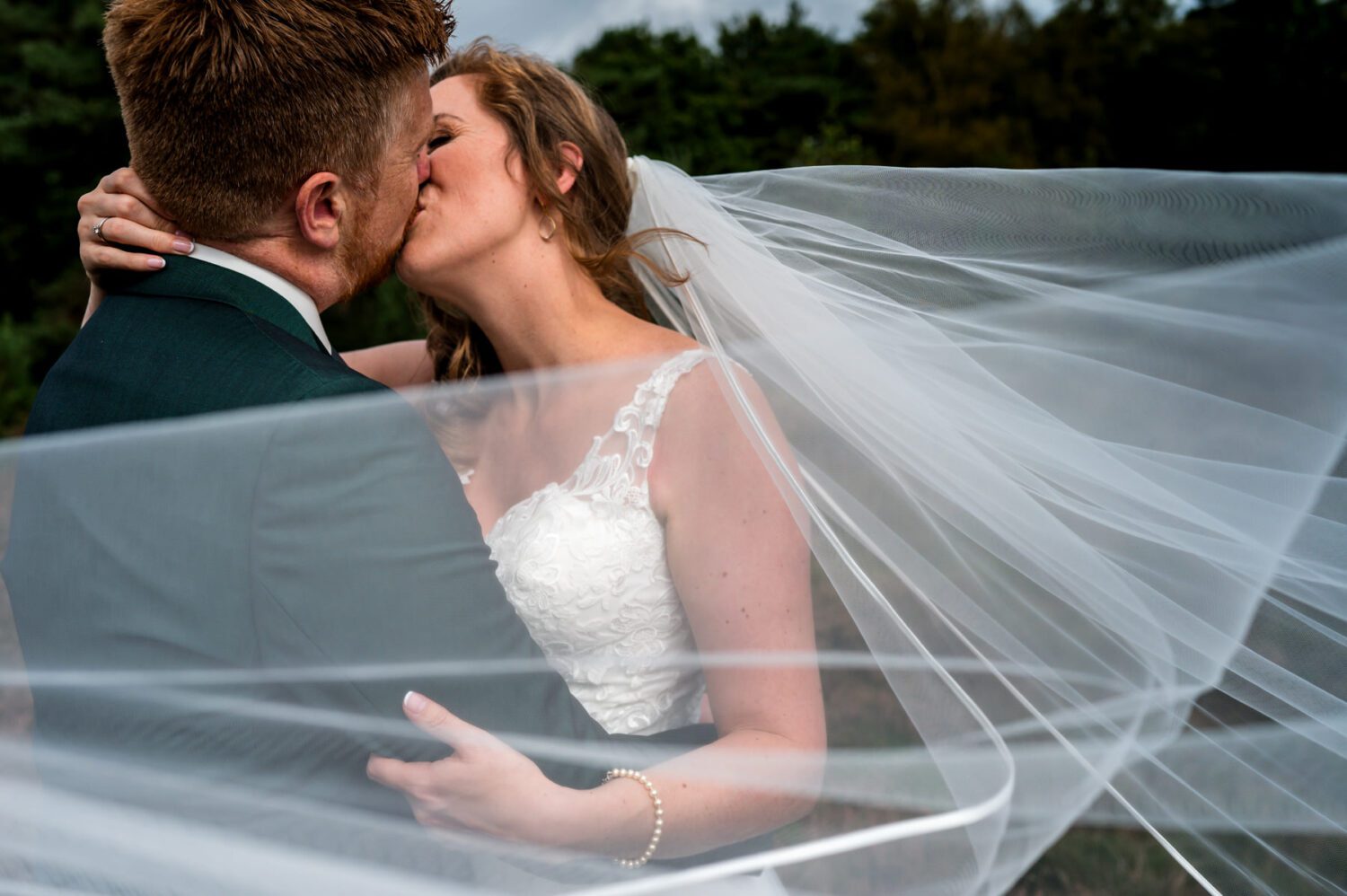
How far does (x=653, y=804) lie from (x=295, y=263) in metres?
1.05

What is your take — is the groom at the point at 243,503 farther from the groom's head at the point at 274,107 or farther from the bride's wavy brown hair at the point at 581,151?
the bride's wavy brown hair at the point at 581,151

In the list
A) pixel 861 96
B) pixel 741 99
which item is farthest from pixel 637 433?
pixel 861 96

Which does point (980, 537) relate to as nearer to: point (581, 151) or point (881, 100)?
point (581, 151)

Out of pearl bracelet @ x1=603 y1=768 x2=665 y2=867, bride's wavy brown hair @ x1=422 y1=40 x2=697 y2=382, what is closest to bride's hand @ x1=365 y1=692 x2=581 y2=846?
pearl bracelet @ x1=603 y1=768 x2=665 y2=867

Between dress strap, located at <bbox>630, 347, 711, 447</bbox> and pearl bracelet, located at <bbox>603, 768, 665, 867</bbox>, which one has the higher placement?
dress strap, located at <bbox>630, 347, 711, 447</bbox>

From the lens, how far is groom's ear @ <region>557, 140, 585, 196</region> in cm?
252

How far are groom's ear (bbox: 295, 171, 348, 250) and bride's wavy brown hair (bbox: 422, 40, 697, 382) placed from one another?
2.61ft

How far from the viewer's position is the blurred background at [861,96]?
6.36m

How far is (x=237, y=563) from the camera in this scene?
1453 millimetres

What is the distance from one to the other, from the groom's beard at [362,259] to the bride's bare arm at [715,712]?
27.4 inches

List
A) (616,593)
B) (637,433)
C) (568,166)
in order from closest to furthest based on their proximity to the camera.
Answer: (616,593), (637,433), (568,166)

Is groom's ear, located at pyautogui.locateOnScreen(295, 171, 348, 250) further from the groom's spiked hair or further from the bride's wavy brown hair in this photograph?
the bride's wavy brown hair

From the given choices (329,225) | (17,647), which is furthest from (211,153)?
(17,647)

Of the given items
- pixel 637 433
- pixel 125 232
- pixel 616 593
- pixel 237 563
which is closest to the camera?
pixel 237 563
